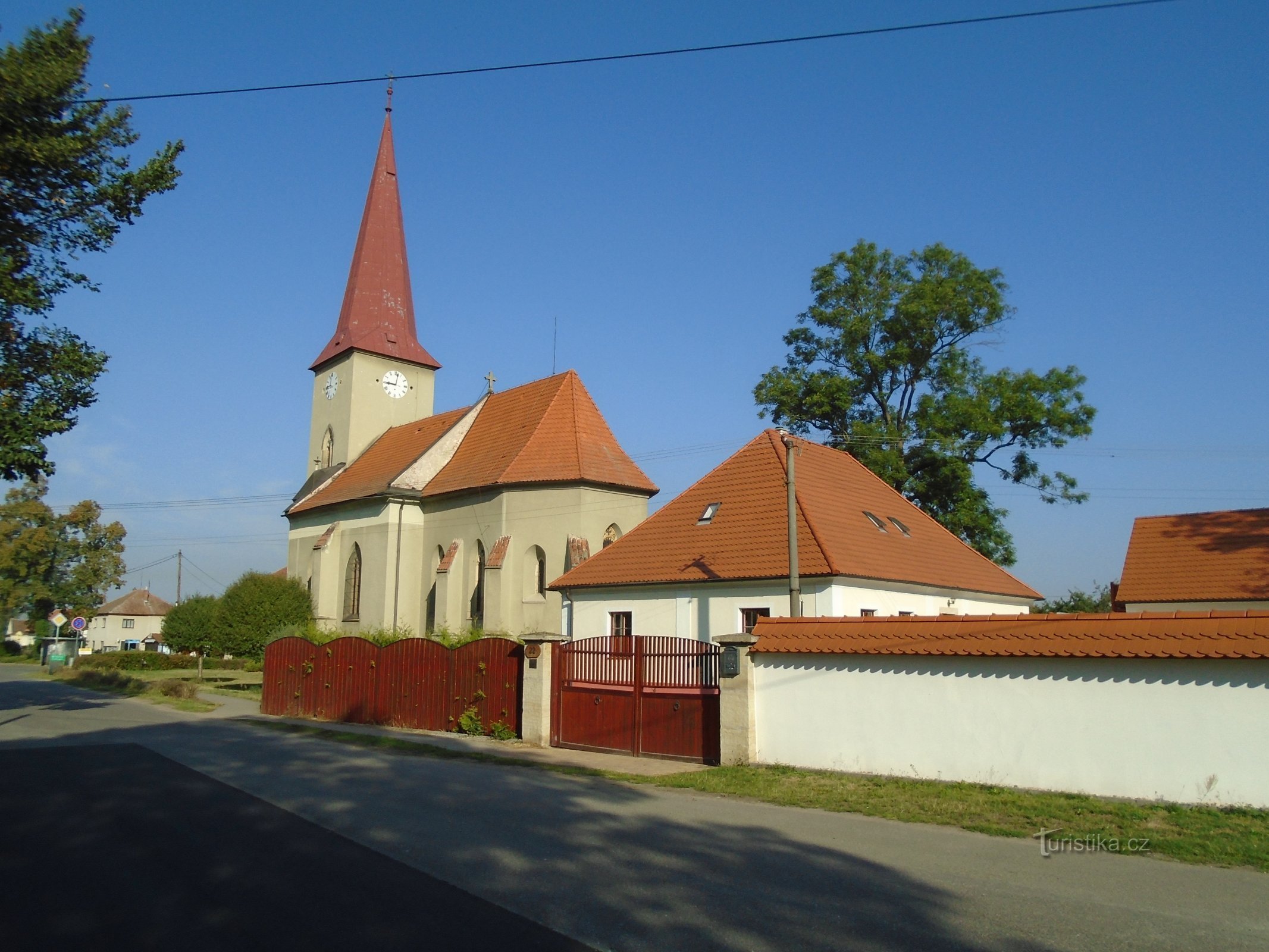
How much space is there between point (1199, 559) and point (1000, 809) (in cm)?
2391

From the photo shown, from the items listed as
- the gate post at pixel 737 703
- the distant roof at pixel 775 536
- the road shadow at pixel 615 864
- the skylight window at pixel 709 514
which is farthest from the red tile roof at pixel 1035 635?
the skylight window at pixel 709 514

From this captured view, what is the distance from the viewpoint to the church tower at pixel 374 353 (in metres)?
42.9

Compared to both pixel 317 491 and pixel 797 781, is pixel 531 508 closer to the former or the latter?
pixel 317 491

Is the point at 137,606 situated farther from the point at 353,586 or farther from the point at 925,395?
the point at 925,395

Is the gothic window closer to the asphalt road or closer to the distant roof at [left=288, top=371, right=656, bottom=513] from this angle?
the distant roof at [left=288, top=371, right=656, bottom=513]

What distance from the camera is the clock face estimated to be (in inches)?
1721

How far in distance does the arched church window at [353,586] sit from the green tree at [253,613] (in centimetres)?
171

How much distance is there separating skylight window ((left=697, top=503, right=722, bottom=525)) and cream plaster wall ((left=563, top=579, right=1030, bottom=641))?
1946 millimetres

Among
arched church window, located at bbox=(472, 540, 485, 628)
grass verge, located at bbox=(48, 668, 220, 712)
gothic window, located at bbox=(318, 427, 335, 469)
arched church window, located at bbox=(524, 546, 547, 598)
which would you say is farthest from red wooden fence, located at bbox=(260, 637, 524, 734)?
gothic window, located at bbox=(318, 427, 335, 469)

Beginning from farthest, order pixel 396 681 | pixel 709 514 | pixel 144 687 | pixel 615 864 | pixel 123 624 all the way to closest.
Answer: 1. pixel 123 624
2. pixel 144 687
3. pixel 709 514
4. pixel 396 681
5. pixel 615 864

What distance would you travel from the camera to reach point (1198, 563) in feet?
97.3

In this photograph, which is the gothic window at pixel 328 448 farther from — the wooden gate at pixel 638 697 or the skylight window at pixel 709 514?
the wooden gate at pixel 638 697

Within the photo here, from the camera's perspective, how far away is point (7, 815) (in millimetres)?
9203

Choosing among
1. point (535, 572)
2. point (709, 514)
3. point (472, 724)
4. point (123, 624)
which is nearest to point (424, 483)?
point (535, 572)
